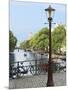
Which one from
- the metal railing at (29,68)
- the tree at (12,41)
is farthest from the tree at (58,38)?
the tree at (12,41)

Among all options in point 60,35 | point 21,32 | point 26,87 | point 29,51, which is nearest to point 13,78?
point 26,87

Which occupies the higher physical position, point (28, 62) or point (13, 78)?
point (28, 62)

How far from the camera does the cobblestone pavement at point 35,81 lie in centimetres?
253

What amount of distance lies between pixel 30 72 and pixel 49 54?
283 millimetres

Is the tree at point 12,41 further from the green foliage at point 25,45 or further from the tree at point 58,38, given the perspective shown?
the tree at point 58,38

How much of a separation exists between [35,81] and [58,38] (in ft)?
1.74

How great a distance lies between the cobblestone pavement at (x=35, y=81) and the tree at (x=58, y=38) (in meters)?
0.30

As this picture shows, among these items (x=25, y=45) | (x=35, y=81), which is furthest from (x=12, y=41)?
(x=35, y=81)

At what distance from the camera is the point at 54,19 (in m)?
2.62

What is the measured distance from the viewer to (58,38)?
8.69ft

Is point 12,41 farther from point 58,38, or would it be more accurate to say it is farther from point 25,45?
point 58,38

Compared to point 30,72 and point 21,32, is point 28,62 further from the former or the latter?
point 21,32

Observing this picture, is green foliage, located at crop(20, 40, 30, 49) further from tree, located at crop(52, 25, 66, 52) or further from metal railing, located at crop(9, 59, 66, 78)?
tree, located at crop(52, 25, 66, 52)

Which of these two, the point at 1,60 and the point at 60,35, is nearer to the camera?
the point at 1,60
